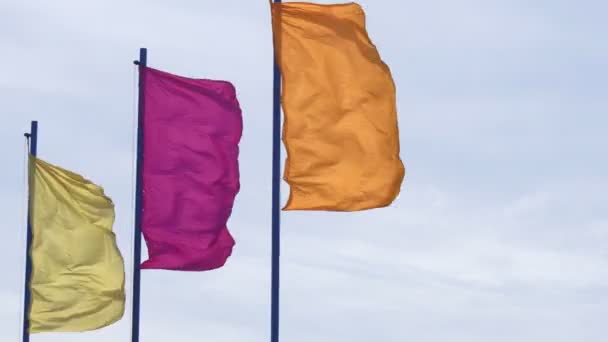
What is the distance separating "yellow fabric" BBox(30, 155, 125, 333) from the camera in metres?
41.5

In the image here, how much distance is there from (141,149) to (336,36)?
6306 mm

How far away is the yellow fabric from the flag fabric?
913 cm

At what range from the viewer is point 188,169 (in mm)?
38688

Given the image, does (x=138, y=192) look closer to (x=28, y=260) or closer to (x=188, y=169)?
(x=188, y=169)

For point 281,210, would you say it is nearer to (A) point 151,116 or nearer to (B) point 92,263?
(A) point 151,116

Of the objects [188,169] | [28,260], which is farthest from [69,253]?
[188,169]

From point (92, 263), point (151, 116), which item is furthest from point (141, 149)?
point (92, 263)

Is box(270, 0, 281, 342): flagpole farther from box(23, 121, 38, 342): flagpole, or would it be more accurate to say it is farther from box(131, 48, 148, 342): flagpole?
box(23, 121, 38, 342): flagpole

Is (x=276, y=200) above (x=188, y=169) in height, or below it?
below

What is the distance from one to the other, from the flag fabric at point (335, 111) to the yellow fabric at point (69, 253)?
9134mm

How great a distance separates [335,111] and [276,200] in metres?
2.06

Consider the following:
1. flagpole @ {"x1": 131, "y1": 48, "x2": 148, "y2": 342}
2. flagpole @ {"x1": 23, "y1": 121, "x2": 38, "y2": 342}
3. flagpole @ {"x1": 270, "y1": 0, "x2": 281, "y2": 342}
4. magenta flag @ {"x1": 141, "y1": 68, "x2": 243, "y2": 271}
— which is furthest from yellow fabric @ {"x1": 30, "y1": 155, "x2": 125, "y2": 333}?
flagpole @ {"x1": 270, "y1": 0, "x2": 281, "y2": 342}

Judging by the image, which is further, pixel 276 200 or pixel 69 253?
pixel 69 253

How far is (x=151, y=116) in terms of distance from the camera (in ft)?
127
